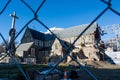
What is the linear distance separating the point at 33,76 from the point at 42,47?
46.6m

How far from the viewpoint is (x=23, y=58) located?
1823 inches

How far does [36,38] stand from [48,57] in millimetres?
8791

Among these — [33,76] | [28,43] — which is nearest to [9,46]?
[33,76]

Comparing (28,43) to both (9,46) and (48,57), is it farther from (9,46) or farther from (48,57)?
(9,46)

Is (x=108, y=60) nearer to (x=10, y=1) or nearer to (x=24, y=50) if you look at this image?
(x=24, y=50)

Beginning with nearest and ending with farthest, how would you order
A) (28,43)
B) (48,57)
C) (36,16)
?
(36,16)
(48,57)
(28,43)

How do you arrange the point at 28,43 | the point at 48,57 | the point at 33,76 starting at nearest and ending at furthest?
1. the point at 33,76
2. the point at 48,57
3. the point at 28,43

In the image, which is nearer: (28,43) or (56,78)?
(56,78)

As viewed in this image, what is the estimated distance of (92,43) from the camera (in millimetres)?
47000

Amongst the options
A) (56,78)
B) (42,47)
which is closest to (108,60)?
(42,47)

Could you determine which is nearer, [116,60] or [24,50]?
[116,60]

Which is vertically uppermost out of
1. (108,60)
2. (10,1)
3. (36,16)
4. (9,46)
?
(10,1)

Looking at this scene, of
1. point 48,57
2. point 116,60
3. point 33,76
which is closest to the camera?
point 33,76

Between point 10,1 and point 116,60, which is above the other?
point 10,1
